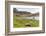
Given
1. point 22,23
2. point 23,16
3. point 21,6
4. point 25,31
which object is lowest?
point 25,31

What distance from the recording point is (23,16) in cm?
139

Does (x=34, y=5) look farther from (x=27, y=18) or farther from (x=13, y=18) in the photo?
(x=13, y=18)

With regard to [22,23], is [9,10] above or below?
above

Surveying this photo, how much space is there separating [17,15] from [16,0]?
0.75 ft

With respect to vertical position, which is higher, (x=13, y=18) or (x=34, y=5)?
(x=34, y=5)

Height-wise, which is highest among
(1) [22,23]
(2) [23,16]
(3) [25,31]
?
(2) [23,16]
